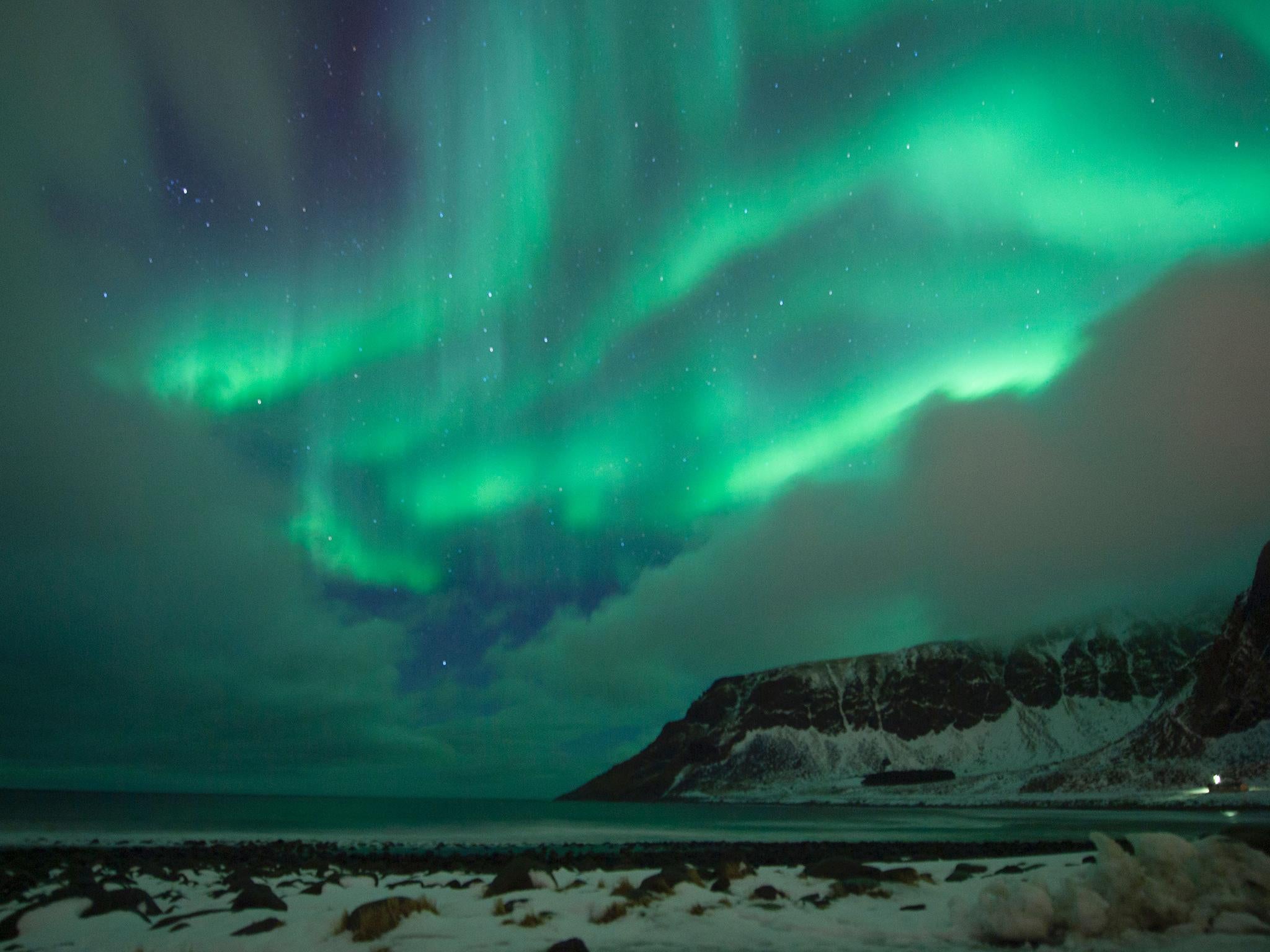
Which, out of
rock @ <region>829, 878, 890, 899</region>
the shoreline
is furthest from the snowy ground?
the shoreline

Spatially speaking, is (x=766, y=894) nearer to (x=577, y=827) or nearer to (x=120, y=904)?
(x=120, y=904)

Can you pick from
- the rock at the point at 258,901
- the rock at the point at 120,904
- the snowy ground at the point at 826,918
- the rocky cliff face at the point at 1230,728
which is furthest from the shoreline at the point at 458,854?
the rocky cliff face at the point at 1230,728

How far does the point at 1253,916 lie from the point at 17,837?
75166 millimetres

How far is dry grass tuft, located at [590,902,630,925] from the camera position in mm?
12633

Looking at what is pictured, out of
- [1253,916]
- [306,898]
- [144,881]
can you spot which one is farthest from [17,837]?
[1253,916]

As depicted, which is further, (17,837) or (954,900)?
(17,837)

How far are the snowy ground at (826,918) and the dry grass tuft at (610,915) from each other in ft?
0.30

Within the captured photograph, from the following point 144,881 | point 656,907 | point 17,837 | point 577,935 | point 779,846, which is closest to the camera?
point 577,935

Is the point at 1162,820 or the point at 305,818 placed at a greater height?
the point at 305,818

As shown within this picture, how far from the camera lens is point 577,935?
11.6m

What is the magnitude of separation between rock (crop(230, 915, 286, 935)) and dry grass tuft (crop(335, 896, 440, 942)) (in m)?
1.53

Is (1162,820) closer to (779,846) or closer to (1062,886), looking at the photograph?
(779,846)

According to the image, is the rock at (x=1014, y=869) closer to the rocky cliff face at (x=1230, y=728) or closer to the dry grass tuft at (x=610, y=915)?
the dry grass tuft at (x=610, y=915)

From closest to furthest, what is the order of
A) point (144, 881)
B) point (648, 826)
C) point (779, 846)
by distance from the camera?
point (144, 881), point (779, 846), point (648, 826)
